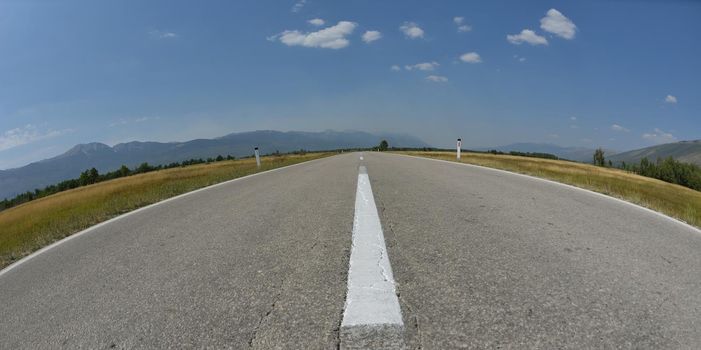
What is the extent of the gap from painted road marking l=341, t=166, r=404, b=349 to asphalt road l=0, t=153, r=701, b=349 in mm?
67

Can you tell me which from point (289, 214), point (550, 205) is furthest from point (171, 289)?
point (550, 205)

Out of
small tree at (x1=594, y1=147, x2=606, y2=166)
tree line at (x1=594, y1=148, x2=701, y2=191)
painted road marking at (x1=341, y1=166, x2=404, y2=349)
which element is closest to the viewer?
painted road marking at (x1=341, y1=166, x2=404, y2=349)

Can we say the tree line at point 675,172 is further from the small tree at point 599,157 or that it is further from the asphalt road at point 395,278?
the asphalt road at point 395,278

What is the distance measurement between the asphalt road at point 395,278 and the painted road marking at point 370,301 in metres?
0.07

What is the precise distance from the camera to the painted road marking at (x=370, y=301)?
192 centimetres

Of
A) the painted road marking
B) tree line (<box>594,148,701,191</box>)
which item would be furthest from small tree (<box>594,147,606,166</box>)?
the painted road marking

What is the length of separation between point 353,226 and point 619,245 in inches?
113

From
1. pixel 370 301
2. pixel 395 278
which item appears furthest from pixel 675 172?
pixel 370 301

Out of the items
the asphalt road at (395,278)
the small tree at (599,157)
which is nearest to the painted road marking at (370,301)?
the asphalt road at (395,278)

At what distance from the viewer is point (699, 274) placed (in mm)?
2982

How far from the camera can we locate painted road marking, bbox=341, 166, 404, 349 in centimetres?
192

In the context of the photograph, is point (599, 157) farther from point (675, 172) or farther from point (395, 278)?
point (395, 278)

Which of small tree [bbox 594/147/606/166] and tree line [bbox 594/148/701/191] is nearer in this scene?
tree line [bbox 594/148/701/191]

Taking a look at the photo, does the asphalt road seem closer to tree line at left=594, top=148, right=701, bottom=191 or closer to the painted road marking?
the painted road marking
